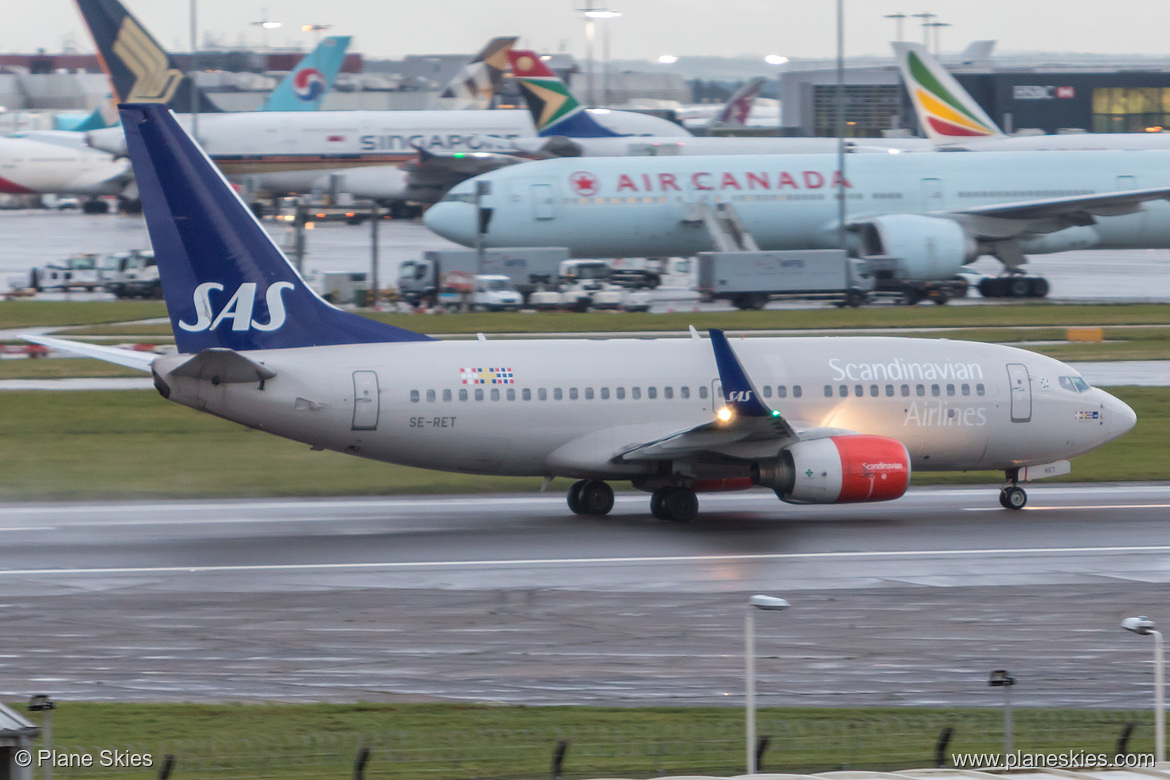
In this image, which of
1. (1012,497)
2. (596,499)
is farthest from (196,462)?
(1012,497)

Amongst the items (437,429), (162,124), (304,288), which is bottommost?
(437,429)

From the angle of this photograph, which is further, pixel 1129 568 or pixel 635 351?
pixel 635 351

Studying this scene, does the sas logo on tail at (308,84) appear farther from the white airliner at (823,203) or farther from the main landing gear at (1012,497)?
the main landing gear at (1012,497)

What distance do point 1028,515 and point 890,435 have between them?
3.34m

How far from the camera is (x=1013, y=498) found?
103ft

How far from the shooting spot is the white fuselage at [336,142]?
395 ft

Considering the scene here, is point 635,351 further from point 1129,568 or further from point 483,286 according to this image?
point 483,286

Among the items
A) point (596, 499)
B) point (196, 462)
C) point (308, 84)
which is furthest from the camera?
point (308, 84)

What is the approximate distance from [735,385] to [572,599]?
21.9 feet

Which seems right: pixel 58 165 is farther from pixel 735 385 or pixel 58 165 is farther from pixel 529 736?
pixel 529 736

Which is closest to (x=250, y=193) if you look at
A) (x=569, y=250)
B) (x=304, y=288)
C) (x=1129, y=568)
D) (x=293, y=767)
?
(x=569, y=250)

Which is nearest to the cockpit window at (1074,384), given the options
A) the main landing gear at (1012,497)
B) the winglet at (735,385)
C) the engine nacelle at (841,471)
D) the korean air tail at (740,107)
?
the main landing gear at (1012,497)

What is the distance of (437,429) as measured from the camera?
94.1 feet

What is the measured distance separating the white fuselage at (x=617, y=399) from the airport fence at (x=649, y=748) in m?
13.1
